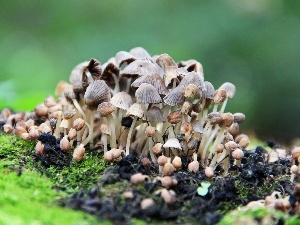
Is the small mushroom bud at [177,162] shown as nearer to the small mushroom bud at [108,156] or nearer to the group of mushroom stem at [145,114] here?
the group of mushroom stem at [145,114]

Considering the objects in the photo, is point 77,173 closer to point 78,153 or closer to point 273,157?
point 78,153

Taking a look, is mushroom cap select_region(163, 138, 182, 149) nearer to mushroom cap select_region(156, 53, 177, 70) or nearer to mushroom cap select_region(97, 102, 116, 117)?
mushroom cap select_region(97, 102, 116, 117)

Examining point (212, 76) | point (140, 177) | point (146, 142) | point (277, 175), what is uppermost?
point (212, 76)

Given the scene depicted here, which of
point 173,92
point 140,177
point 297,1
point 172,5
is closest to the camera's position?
point 140,177

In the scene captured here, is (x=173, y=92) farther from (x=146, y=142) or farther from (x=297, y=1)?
(x=297, y=1)

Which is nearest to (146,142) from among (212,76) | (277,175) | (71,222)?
(277,175)

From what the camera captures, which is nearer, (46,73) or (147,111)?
(147,111)

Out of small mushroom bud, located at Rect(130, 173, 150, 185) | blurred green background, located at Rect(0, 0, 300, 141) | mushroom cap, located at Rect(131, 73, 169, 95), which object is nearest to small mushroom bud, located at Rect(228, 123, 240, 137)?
mushroom cap, located at Rect(131, 73, 169, 95)

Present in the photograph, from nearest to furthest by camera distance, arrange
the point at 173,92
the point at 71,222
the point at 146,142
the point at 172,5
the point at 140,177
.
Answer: the point at 71,222, the point at 140,177, the point at 173,92, the point at 146,142, the point at 172,5

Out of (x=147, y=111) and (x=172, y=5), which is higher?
(x=172, y=5)
